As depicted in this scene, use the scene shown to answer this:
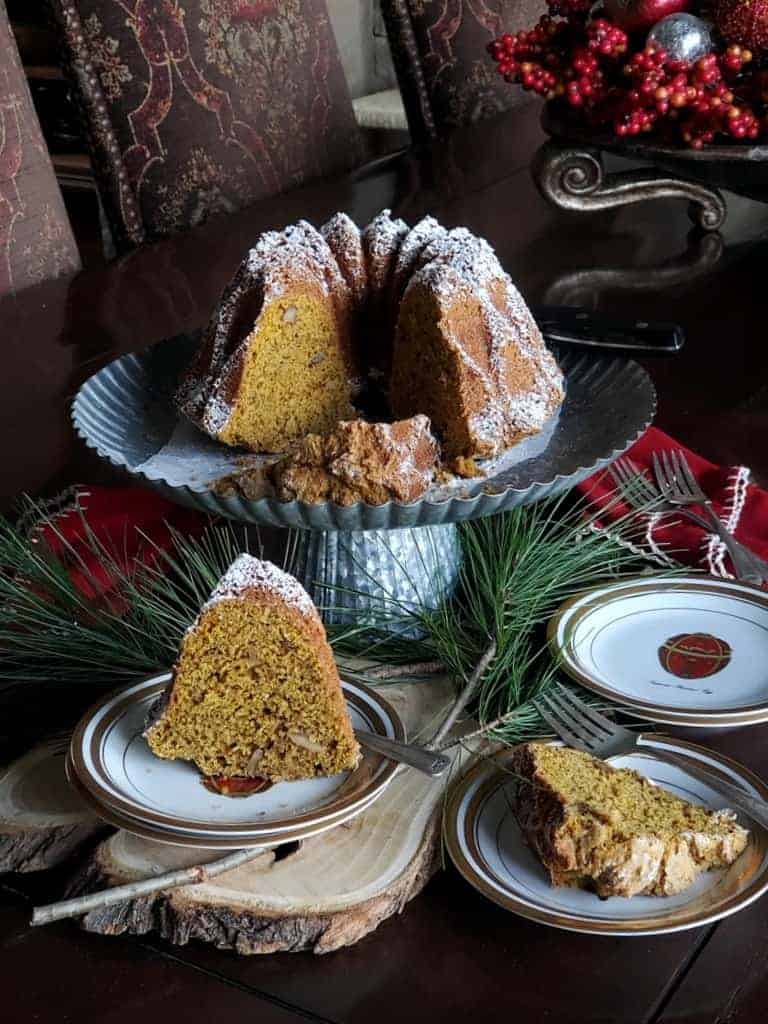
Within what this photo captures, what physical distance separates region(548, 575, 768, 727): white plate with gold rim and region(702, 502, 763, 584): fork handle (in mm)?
61

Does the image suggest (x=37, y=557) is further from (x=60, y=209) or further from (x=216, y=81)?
(x=216, y=81)

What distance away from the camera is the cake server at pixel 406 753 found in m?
0.72

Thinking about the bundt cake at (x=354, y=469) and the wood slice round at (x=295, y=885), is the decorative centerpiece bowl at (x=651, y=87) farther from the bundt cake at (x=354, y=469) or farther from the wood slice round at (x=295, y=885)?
the wood slice round at (x=295, y=885)

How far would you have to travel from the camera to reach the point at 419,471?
87 cm

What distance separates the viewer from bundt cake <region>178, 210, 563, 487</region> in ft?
3.15

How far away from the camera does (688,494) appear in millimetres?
1093

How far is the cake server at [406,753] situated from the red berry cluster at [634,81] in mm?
891

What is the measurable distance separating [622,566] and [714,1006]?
459mm

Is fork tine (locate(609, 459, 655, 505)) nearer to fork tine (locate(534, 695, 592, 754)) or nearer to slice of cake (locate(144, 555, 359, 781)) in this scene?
fork tine (locate(534, 695, 592, 754))

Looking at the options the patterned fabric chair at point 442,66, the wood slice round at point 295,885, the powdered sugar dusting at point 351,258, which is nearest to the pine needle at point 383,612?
the wood slice round at point 295,885

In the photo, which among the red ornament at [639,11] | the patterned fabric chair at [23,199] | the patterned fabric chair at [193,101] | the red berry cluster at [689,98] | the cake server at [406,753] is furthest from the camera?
the patterned fabric chair at [193,101]

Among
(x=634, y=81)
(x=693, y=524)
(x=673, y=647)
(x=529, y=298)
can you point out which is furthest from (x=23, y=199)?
(x=673, y=647)

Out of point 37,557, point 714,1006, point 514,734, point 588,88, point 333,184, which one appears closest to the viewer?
point 714,1006

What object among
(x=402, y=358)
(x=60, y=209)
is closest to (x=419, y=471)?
(x=402, y=358)
